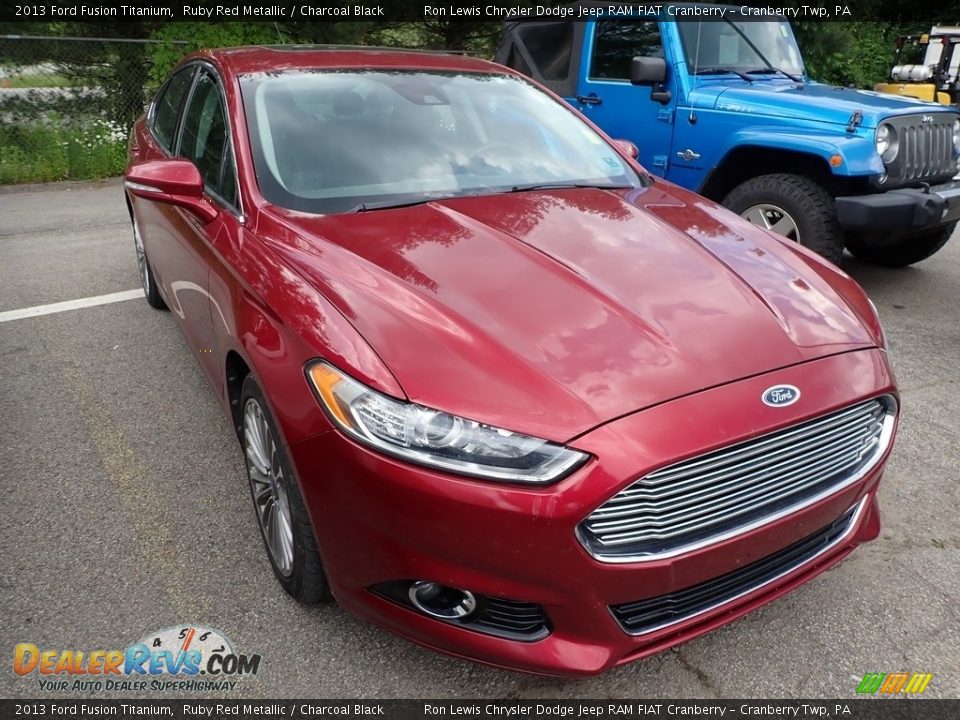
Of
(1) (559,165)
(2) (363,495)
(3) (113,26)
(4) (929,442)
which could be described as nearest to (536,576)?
(2) (363,495)

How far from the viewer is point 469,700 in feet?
6.72

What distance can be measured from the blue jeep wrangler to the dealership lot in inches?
41.9

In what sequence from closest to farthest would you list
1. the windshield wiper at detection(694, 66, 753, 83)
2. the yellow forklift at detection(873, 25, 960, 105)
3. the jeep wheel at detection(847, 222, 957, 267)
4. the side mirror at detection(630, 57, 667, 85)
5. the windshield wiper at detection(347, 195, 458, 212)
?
the windshield wiper at detection(347, 195, 458, 212)
the side mirror at detection(630, 57, 667, 85)
the windshield wiper at detection(694, 66, 753, 83)
the jeep wheel at detection(847, 222, 957, 267)
the yellow forklift at detection(873, 25, 960, 105)

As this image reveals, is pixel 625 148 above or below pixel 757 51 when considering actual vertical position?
below

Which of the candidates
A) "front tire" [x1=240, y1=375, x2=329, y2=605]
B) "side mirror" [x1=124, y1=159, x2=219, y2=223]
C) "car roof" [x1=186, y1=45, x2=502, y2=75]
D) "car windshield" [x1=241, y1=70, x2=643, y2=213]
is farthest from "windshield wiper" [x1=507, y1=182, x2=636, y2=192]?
"front tire" [x1=240, y1=375, x2=329, y2=605]

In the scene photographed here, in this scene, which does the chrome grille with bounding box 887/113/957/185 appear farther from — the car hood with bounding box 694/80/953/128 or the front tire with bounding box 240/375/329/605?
the front tire with bounding box 240/375/329/605

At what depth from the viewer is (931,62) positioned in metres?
15.8

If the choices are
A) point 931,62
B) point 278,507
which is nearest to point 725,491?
point 278,507

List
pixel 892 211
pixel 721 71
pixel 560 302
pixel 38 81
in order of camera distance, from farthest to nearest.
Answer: pixel 38 81
pixel 721 71
pixel 892 211
pixel 560 302

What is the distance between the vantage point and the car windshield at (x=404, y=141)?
270 cm

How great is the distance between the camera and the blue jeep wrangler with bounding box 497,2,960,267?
4.57 metres

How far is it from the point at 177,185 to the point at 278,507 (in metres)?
1.29

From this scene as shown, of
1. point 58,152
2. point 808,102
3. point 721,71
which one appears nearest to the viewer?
point 808,102

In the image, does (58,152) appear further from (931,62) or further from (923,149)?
(931,62)
